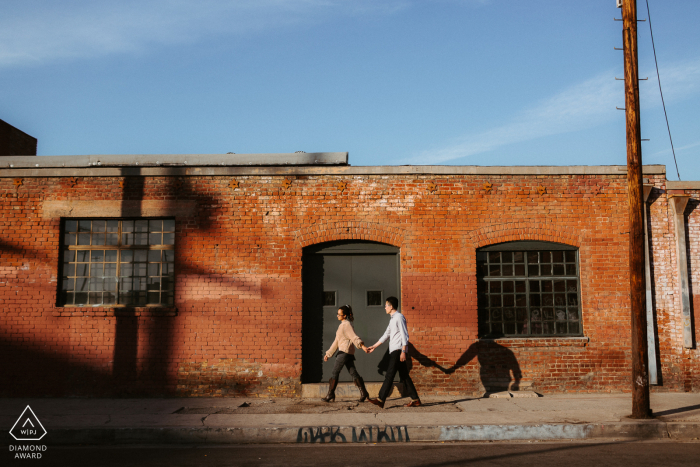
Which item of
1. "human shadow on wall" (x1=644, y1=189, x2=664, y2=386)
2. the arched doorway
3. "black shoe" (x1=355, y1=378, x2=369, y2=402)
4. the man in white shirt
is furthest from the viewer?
the arched doorway

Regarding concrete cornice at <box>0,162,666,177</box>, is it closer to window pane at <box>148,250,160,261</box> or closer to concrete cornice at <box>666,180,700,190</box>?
concrete cornice at <box>666,180,700,190</box>

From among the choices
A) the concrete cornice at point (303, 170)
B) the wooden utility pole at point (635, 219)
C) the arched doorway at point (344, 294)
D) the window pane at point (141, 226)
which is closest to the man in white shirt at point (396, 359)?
the arched doorway at point (344, 294)

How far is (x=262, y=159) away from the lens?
463 inches

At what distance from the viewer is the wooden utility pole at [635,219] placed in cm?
826

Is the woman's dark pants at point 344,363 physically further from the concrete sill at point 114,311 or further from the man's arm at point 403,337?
the concrete sill at point 114,311

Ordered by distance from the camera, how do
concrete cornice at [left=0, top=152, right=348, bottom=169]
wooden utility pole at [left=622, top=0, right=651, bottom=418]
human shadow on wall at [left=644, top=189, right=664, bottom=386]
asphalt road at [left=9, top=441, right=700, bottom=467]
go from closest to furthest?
asphalt road at [left=9, top=441, right=700, bottom=467] → wooden utility pole at [left=622, top=0, right=651, bottom=418] → human shadow on wall at [left=644, top=189, right=664, bottom=386] → concrete cornice at [left=0, top=152, right=348, bottom=169]

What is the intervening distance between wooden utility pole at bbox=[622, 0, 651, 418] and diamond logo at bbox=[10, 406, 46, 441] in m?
8.22

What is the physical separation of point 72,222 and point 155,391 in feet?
11.9

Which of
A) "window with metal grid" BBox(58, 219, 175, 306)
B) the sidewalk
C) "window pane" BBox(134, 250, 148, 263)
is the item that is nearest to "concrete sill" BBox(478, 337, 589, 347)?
the sidewalk

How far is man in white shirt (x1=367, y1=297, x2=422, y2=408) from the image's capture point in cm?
917

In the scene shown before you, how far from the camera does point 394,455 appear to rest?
6.70 m

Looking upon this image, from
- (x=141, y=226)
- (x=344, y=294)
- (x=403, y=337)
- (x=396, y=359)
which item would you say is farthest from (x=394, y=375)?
(x=141, y=226)

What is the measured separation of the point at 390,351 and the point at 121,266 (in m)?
5.42

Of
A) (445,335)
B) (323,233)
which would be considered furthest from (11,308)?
(445,335)
